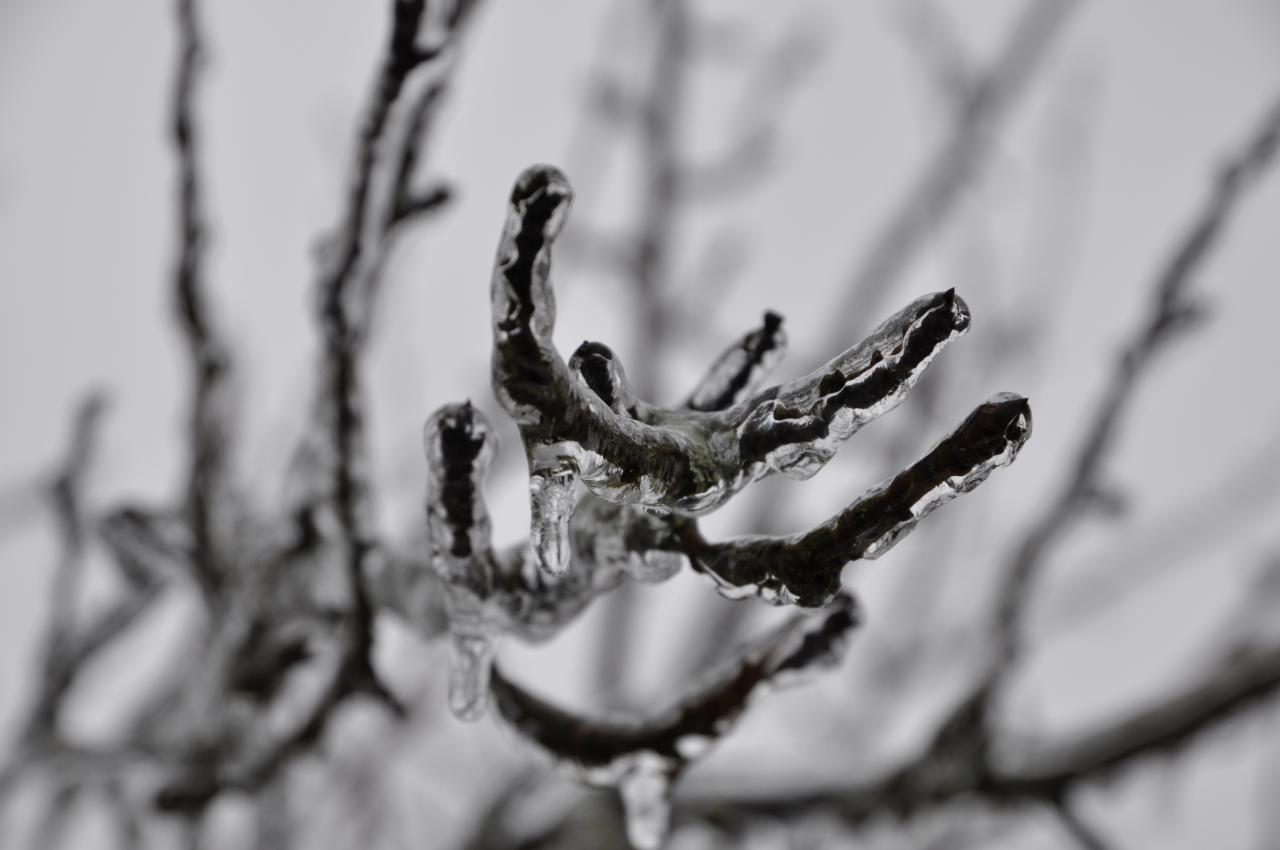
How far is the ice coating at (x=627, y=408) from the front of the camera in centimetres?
52

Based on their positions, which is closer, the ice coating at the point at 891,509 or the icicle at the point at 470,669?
the ice coating at the point at 891,509

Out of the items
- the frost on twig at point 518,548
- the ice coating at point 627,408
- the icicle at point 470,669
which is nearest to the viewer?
the ice coating at point 627,408

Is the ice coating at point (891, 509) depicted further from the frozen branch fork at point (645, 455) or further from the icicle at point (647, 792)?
the icicle at point (647, 792)

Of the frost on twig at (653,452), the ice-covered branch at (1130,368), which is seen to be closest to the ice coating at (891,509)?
the frost on twig at (653,452)

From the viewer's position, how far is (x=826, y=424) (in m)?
0.58

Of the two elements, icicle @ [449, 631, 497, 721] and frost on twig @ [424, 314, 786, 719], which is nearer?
frost on twig @ [424, 314, 786, 719]

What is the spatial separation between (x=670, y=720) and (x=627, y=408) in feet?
1.26

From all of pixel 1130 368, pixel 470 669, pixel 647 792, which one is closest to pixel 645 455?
pixel 470 669

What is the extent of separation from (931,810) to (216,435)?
1.37 metres

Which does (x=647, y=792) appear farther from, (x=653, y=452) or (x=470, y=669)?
(x=653, y=452)

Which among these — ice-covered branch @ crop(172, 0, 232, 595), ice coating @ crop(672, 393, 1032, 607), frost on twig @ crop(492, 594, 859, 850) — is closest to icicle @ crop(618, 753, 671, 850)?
frost on twig @ crop(492, 594, 859, 850)

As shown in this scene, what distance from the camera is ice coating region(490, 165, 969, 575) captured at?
0.52 m

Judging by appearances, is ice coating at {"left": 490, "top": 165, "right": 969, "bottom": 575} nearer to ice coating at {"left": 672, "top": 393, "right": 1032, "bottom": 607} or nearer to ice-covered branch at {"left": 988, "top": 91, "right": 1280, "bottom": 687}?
ice coating at {"left": 672, "top": 393, "right": 1032, "bottom": 607}

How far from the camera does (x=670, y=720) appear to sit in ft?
2.80
